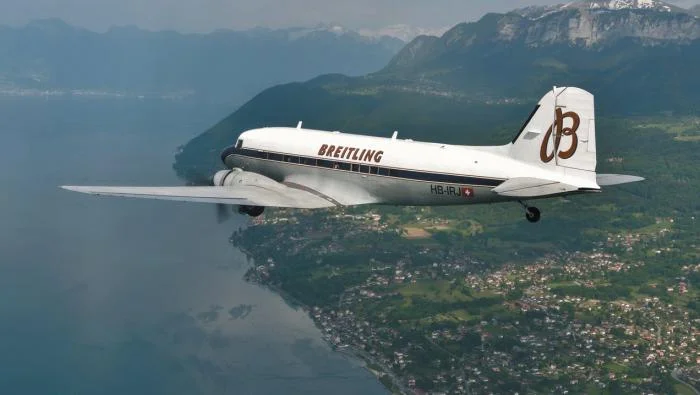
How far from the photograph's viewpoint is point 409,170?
135 feet

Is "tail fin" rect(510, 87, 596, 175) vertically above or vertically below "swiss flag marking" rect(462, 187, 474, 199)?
above

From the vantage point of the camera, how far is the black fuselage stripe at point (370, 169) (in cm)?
3884

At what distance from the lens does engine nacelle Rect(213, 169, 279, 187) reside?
4856 cm

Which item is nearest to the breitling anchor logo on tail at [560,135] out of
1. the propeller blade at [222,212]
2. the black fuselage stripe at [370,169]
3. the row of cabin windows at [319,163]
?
the black fuselage stripe at [370,169]

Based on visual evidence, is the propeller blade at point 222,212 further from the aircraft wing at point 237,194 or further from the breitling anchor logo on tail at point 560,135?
the breitling anchor logo on tail at point 560,135

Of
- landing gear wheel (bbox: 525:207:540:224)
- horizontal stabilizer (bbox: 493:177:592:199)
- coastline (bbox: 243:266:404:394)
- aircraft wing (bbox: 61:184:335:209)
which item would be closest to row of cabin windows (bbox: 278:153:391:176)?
aircraft wing (bbox: 61:184:335:209)

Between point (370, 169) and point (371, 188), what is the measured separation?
1.27 metres

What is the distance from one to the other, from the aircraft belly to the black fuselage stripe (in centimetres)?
22

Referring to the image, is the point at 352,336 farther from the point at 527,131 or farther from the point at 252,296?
the point at 527,131

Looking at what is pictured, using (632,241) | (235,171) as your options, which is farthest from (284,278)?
(235,171)

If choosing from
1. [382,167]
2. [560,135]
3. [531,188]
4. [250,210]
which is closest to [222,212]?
[250,210]

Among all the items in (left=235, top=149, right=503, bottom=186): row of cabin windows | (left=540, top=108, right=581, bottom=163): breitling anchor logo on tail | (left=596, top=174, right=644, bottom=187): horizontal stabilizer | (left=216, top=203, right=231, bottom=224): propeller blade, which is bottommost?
(left=216, top=203, right=231, bottom=224): propeller blade

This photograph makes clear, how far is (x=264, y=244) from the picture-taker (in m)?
192

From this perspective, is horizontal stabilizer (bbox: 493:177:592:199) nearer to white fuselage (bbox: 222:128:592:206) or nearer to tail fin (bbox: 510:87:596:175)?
white fuselage (bbox: 222:128:592:206)
